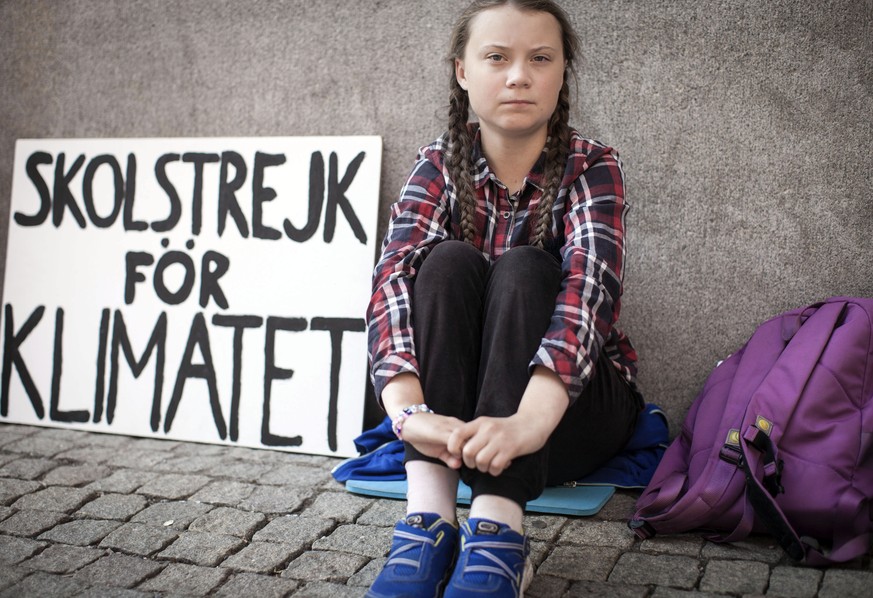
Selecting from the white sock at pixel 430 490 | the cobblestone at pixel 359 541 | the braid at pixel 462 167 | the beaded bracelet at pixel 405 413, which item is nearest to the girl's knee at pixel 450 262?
the braid at pixel 462 167

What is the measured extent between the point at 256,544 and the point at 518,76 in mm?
1289

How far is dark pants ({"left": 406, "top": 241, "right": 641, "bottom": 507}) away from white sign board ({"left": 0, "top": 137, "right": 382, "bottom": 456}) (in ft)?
3.24

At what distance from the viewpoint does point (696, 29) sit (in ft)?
8.29

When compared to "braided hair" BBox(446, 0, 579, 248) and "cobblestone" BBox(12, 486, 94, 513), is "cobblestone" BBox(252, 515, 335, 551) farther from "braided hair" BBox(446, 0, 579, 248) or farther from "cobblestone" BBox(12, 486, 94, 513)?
"braided hair" BBox(446, 0, 579, 248)

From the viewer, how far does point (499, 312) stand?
174cm

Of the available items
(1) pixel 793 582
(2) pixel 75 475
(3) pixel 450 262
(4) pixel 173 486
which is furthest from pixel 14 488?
(1) pixel 793 582

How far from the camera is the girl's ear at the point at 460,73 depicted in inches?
84.5

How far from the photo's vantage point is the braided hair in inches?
80.3

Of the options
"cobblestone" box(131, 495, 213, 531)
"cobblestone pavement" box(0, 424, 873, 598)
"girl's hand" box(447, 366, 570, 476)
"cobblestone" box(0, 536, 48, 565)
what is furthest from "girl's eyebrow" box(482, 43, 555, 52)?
"cobblestone" box(0, 536, 48, 565)

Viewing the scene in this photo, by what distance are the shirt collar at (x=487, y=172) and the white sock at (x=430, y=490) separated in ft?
2.61

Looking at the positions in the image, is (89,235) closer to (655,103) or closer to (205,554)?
(205,554)

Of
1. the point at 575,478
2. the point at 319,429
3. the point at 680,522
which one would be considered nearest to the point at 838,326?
the point at 680,522

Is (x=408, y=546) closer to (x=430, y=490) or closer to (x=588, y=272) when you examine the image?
(x=430, y=490)

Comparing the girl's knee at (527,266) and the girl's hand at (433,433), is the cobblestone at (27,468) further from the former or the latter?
the girl's knee at (527,266)
